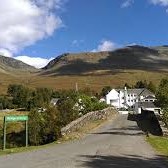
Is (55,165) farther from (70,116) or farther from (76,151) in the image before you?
(70,116)

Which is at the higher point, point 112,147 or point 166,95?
point 166,95

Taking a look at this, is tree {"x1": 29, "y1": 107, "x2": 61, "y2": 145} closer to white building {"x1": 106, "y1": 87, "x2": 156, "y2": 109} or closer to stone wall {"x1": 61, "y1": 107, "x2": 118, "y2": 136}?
stone wall {"x1": 61, "y1": 107, "x2": 118, "y2": 136}

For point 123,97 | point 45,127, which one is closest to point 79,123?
point 45,127

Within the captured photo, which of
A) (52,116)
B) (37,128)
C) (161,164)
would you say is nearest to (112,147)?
(161,164)

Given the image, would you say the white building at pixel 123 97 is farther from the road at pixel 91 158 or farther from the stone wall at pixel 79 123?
the road at pixel 91 158

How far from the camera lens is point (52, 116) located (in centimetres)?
5319

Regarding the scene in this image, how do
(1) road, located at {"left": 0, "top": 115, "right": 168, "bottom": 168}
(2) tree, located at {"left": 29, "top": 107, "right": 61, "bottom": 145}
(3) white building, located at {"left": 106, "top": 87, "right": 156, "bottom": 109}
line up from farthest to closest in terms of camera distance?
(3) white building, located at {"left": 106, "top": 87, "right": 156, "bottom": 109}
(2) tree, located at {"left": 29, "top": 107, "right": 61, "bottom": 145}
(1) road, located at {"left": 0, "top": 115, "right": 168, "bottom": 168}

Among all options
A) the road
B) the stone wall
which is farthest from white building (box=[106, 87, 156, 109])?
the road

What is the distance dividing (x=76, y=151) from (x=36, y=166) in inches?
212

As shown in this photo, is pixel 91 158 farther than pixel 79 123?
No

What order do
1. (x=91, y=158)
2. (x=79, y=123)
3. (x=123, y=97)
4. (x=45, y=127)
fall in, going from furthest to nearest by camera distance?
(x=123, y=97), (x=45, y=127), (x=79, y=123), (x=91, y=158)

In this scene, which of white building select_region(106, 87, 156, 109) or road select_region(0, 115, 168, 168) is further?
white building select_region(106, 87, 156, 109)

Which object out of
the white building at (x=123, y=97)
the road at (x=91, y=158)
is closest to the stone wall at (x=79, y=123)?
the road at (x=91, y=158)

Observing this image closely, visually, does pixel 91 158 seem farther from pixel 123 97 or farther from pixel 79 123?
pixel 123 97
